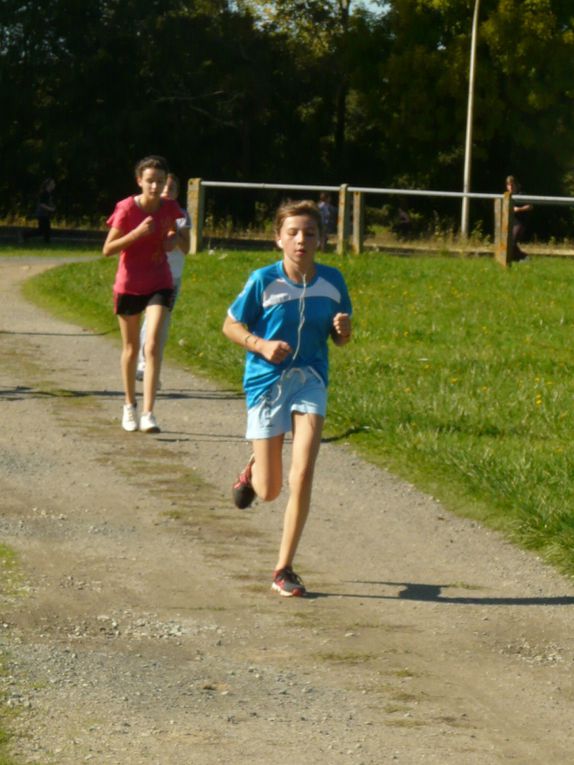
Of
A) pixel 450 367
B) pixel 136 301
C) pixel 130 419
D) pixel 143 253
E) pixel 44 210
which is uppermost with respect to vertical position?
pixel 143 253

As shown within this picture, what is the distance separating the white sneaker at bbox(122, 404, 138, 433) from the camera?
1094 cm

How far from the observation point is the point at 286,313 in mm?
6852

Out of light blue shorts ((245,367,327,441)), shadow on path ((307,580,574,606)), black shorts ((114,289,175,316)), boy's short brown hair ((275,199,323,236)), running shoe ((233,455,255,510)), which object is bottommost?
shadow on path ((307,580,574,606))

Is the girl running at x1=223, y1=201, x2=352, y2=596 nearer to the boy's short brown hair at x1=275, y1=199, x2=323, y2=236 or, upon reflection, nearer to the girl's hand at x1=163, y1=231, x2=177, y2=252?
the boy's short brown hair at x1=275, y1=199, x2=323, y2=236

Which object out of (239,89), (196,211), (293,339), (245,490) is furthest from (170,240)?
(239,89)

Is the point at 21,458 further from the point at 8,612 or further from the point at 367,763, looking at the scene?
the point at 367,763

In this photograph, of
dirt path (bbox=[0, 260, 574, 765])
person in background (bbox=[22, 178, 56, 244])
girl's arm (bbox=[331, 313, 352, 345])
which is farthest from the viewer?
person in background (bbox=[22, 178, 56, 244])

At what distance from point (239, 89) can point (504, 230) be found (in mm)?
26254

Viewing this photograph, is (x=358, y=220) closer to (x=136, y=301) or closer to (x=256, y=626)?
(x=136, y=301)

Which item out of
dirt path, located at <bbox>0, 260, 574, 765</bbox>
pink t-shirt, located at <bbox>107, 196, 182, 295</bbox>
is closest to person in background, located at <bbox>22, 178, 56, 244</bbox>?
pink t-shirt, located at <bbox>107, 196, 182, 295</bbox>

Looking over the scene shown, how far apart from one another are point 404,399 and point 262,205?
38108mm

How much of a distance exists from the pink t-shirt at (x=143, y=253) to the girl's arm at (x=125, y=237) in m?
0.07

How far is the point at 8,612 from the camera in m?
6.21

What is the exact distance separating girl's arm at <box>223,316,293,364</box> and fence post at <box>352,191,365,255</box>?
20759 millimetres
